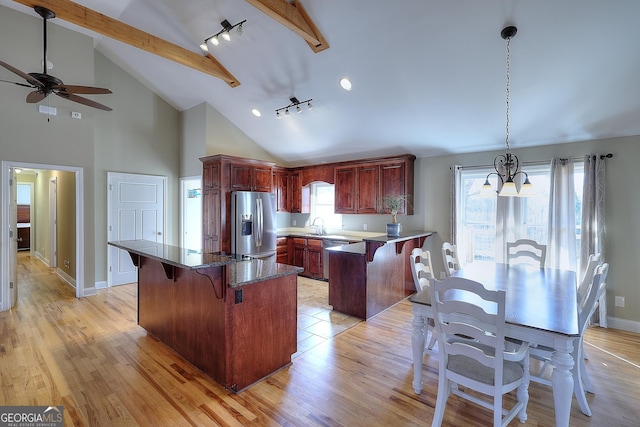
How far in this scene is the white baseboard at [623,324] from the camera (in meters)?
3.60

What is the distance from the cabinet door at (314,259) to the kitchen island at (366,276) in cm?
162

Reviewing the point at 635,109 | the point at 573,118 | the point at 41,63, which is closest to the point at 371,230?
the point at 573,118

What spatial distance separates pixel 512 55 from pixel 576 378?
2.94 metres

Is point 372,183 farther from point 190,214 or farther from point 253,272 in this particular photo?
point 190,214

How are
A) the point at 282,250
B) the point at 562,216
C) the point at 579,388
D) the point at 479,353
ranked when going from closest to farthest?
the point at 479,353, the point at 579,388, the point at 562,216, the point at 282,250

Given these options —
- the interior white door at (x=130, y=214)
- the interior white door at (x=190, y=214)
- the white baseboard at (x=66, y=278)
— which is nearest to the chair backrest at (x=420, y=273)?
the interior white door at (x=190, y=214)

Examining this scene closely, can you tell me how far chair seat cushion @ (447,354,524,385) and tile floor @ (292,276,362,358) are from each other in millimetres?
1584

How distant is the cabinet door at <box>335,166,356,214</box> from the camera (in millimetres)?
5754

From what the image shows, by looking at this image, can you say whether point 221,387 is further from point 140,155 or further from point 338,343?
point 140,155

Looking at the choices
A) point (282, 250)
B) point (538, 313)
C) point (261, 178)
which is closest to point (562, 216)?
point (538, 313)

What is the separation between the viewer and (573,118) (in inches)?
141

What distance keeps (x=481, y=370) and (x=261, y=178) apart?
15.8ft

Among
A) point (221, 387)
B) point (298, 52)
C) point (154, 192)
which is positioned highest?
point (298, 52)

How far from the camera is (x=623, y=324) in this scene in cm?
366
